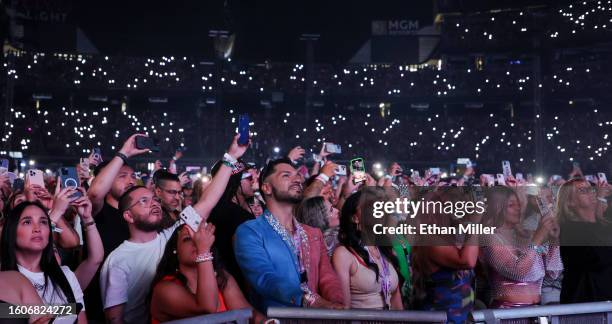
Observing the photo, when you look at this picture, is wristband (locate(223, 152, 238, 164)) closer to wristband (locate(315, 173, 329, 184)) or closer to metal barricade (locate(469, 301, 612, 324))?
metal barricade (locate(469, 301, 612, 324))

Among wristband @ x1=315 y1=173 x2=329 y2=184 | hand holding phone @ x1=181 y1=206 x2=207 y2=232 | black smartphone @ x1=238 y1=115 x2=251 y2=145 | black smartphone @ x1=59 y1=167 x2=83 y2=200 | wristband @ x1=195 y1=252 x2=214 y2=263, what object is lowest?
wristband @ x1=195 y1=252 x2=214 y2=263

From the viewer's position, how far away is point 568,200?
5961 mm

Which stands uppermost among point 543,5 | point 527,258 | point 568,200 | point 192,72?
point 543,5

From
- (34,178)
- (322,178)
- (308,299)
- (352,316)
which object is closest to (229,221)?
(308,299)

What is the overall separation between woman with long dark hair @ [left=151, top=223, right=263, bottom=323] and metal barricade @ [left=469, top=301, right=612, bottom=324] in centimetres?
141

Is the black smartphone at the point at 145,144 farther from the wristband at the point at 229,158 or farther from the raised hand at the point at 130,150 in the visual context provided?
the wristband at the point at 229,158

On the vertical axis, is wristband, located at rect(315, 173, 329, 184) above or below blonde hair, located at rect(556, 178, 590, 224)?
above

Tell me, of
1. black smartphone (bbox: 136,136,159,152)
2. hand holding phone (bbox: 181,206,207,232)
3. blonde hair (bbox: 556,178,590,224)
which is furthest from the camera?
blonde hair (bbox: 556,178,590,224)

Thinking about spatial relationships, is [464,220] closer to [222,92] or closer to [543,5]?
[222,92]

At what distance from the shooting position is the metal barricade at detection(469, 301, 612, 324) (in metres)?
3.24

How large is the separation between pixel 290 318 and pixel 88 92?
31226mm

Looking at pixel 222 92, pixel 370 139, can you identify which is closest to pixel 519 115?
pixel 370 139

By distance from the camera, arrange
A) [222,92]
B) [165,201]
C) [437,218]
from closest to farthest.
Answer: [437,218] → [165,201] → [222,92]

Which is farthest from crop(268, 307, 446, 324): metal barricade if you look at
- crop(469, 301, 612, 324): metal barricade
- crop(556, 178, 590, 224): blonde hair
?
crop(556, 178, 590, 224): blonde hair
